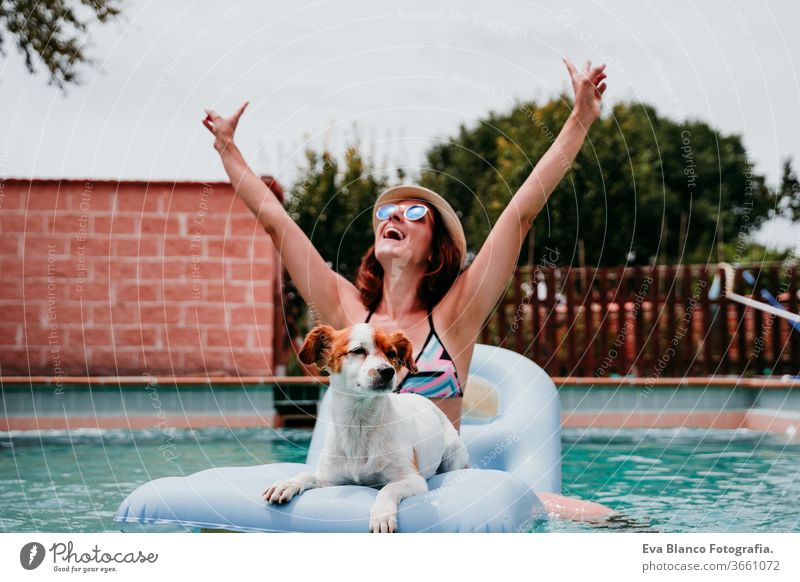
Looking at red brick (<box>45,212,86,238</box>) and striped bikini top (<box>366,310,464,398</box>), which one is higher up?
red brick (<box>45,212,86,238</box>)

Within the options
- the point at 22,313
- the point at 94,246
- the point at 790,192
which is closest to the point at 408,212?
the point at 790,192

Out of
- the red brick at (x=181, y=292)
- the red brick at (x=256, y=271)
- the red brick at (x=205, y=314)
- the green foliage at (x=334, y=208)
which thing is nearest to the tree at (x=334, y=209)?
the green foliage at (x=334, y=208)

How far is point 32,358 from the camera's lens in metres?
9.07

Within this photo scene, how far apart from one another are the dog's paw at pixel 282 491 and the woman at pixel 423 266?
65 cm

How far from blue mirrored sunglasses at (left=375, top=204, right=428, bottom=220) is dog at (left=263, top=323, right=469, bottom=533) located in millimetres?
696

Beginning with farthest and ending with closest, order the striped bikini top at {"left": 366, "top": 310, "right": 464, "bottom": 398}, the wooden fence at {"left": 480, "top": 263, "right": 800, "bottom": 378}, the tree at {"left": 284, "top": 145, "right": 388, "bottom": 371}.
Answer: the wooden fence at {"left": 480, "top": 263, "right": 800, "bottom": 378}, the tree at {"left": 284, "top": 145, "right": 388, "bottom": 371}, the striped bikini top at {"left": 366, "top": 310, "right": 464, "bottom": 398}

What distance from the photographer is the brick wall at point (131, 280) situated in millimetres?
8953

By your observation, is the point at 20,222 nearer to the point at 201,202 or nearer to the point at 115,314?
the point at 115,314

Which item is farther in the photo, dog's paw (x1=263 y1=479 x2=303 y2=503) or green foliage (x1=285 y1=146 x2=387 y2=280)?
green foliage (x1=285 y1=146 x2=387 y2=280)

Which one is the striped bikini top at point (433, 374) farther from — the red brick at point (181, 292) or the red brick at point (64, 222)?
the red brick at point (64, 222)

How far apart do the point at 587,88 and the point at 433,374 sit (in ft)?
3.75

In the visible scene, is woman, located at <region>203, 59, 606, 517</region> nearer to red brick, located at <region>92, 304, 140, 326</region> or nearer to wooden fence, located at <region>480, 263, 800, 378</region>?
red brick, located at <region>92, 304, 140, 326</region>

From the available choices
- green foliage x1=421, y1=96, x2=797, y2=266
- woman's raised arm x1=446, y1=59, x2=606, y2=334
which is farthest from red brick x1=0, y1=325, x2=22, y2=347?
woman's raised arm x1=446, y1=59, x2=606, y2=334

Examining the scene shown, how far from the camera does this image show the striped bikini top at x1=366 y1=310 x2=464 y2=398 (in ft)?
10.1
